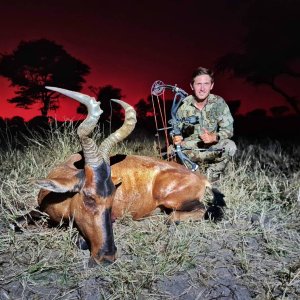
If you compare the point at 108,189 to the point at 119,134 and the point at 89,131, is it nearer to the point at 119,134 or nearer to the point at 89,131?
the point at 89,131

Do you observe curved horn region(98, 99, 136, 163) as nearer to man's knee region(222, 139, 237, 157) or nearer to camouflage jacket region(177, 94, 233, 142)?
camouflage jacket region(177, 94, 233, 142)

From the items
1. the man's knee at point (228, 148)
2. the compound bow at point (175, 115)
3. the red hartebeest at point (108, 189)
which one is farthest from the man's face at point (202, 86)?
the red hartebeest at point (108, 189)

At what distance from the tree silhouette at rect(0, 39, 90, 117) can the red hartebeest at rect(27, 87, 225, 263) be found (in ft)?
44.7

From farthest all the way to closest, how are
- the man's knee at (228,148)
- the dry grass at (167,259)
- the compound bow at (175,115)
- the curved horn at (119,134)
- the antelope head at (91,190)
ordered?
the man's knee at (228,148) < the compound bow at (175,115) < the curved horn at (119,134) < the antelope head at (91,190) < the dry grass at (167,259)

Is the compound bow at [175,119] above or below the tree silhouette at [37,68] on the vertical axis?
below

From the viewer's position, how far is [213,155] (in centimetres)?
546

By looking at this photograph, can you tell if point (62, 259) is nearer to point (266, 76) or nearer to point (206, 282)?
point (206, 282)

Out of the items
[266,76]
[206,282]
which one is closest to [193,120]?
[206,282]

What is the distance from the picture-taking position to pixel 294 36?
14211mm

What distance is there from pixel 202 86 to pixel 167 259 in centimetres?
294

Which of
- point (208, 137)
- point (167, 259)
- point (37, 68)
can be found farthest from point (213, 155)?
point (37, 68)

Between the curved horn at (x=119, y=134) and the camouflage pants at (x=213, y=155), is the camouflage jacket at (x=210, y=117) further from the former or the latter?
the curved horn at (x=119, y=134)

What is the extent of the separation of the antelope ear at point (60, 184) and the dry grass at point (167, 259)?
1.42 ft

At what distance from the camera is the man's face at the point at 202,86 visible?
17.3 feet
